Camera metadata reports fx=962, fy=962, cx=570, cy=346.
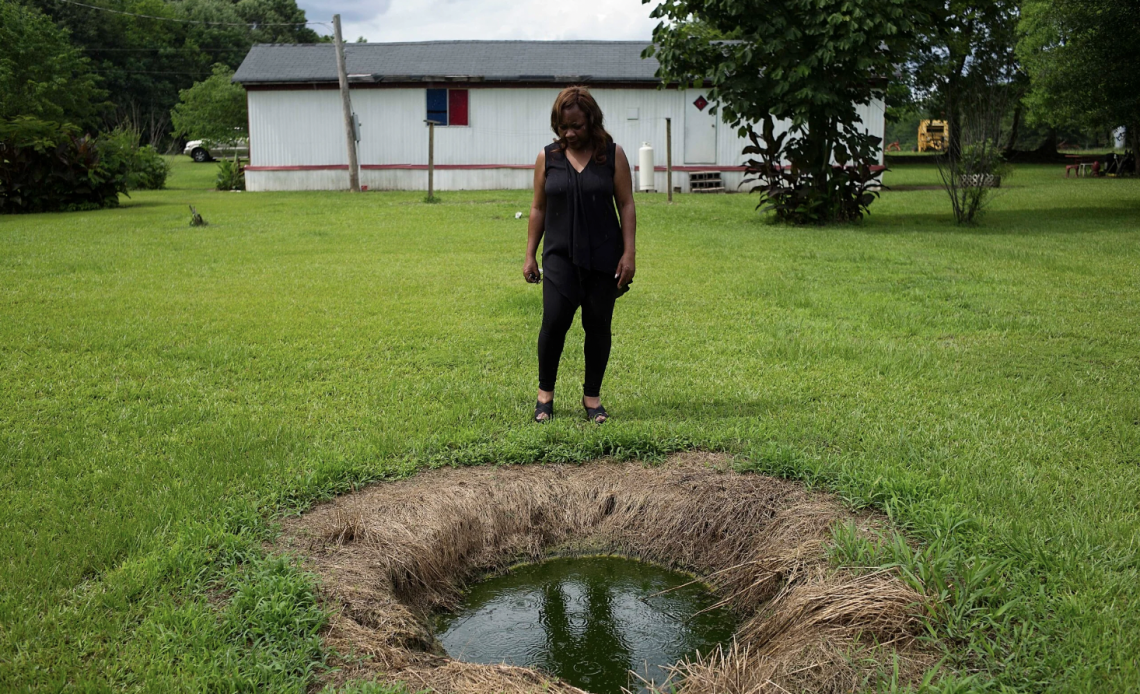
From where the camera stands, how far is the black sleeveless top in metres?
4.89

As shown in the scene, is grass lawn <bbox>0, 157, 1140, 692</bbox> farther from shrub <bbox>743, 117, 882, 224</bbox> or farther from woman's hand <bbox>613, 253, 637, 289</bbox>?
shrub <bbox>743, 117, 882, 224</bbox>

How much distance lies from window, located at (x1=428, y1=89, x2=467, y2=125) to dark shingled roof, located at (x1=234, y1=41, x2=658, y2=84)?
51 cm

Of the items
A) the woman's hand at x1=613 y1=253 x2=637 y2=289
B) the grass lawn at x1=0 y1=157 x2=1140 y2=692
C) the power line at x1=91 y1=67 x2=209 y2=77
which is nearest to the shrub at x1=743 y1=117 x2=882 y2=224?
the grass lawn at x1=0 y1=157 x2=1140 y2=692

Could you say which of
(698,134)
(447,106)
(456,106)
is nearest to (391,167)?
(447,106)

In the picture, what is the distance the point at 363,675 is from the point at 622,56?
2586 cm

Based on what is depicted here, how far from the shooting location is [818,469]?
170 inches

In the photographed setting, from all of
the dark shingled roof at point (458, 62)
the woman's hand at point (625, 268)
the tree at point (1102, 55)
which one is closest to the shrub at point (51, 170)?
the dark shingled roof at point (458, 62)

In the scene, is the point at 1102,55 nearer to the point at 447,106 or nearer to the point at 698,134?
the point at 698,134

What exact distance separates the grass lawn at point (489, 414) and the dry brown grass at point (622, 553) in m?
0.17

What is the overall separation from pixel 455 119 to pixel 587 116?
22.3 metres

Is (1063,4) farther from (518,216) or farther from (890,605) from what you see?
(890,605)

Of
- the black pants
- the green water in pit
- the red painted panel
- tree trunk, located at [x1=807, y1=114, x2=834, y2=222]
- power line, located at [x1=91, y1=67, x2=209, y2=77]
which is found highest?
power line, located at [x1=91, y1=67, x2=209, y2=77]

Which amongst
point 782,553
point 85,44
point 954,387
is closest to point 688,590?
point 782,553

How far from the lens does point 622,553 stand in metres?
4.24
